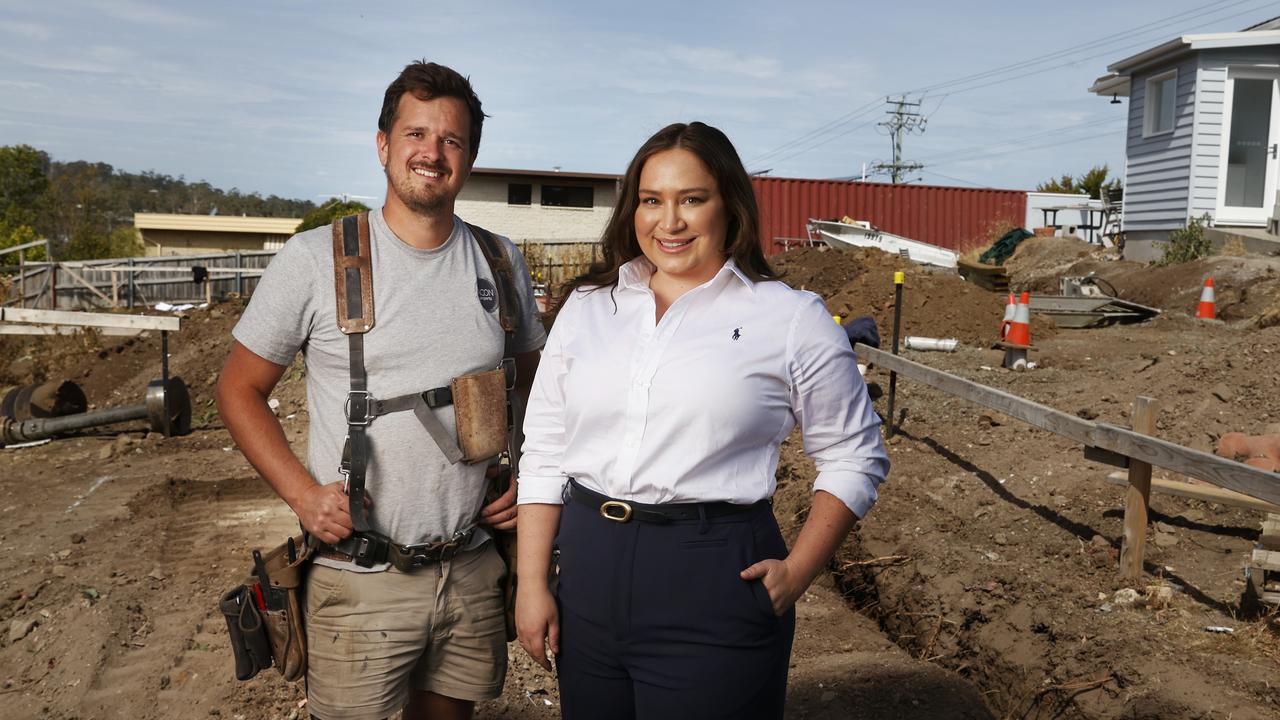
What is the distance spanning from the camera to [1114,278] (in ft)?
59.6

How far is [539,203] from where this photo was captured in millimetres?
36875

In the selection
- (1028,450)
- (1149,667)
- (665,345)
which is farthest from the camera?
(1028,450)

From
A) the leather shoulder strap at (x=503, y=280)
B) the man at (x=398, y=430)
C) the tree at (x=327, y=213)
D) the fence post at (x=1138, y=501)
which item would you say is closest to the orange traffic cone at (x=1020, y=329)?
the fence post at (x=1138, y=501)

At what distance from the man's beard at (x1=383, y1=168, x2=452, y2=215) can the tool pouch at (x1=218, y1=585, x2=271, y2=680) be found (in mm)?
1132

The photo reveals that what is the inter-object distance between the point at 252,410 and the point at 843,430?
5.07ft

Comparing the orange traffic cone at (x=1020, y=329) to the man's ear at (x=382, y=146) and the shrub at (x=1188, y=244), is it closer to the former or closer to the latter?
the shrub at (x=1188, y=244)

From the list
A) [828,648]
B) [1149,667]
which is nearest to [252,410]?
[828,648]

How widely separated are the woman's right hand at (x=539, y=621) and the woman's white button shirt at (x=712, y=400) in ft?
0.70

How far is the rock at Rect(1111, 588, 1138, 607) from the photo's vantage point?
514 cm

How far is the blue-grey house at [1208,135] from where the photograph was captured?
1823 cm

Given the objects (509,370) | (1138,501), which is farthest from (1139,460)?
(509,370)

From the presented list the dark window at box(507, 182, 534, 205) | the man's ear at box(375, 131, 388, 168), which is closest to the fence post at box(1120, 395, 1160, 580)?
the man's ear at box(375, 131, 388, 168)

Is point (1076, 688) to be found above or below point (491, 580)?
below

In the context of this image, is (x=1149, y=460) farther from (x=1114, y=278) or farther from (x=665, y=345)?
(x=1114, y=278)
